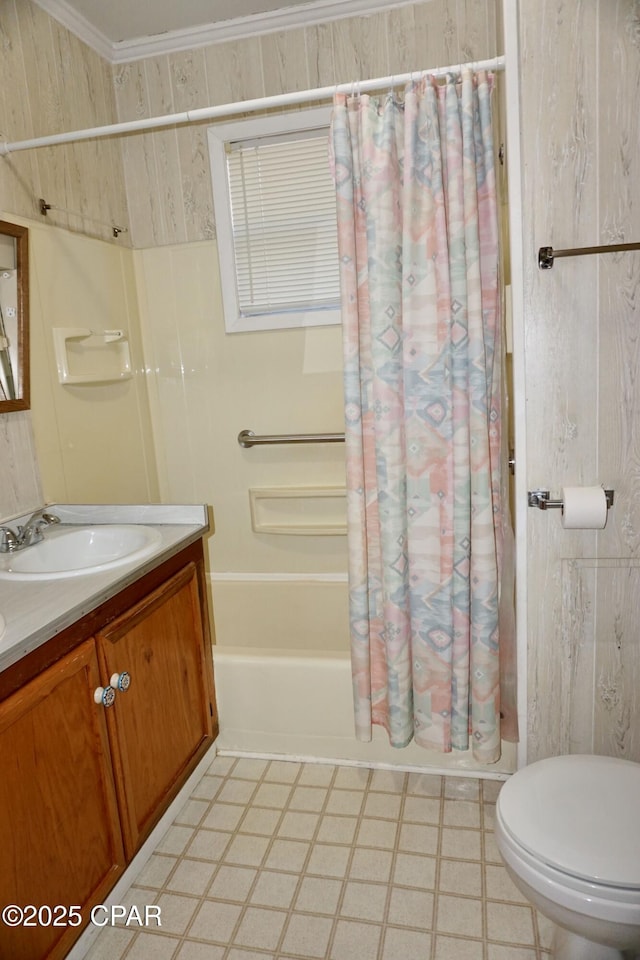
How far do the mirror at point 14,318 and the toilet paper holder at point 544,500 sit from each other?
59.0 inches

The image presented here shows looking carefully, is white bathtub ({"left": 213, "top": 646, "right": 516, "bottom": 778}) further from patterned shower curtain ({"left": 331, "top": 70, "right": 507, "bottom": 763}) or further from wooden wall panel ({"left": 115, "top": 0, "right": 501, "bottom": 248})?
wooden wall panel ({"left": 115, "top": 0, "right": 501, "bottom": 248})

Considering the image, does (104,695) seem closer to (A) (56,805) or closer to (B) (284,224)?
(A) (56,805)

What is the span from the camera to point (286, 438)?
2576 mm

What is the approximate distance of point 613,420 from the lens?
1436 mm

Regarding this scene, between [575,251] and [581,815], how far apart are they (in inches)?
44.8

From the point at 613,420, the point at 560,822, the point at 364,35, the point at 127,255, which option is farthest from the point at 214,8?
the point at 560,822

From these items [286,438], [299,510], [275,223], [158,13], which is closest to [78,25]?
[158,13]

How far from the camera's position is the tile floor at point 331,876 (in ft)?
4.75

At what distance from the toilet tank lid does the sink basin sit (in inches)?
41.7

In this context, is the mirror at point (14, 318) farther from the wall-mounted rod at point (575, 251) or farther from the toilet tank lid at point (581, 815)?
the toilet tank lid at point (581, 815)

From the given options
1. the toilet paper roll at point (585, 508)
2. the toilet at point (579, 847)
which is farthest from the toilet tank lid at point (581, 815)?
the toilet paper roll at point (585, 508)

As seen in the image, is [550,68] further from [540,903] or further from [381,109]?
[540,903]

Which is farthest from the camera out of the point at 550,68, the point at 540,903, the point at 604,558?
the point at 604,558

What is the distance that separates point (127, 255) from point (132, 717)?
1.92 meters
